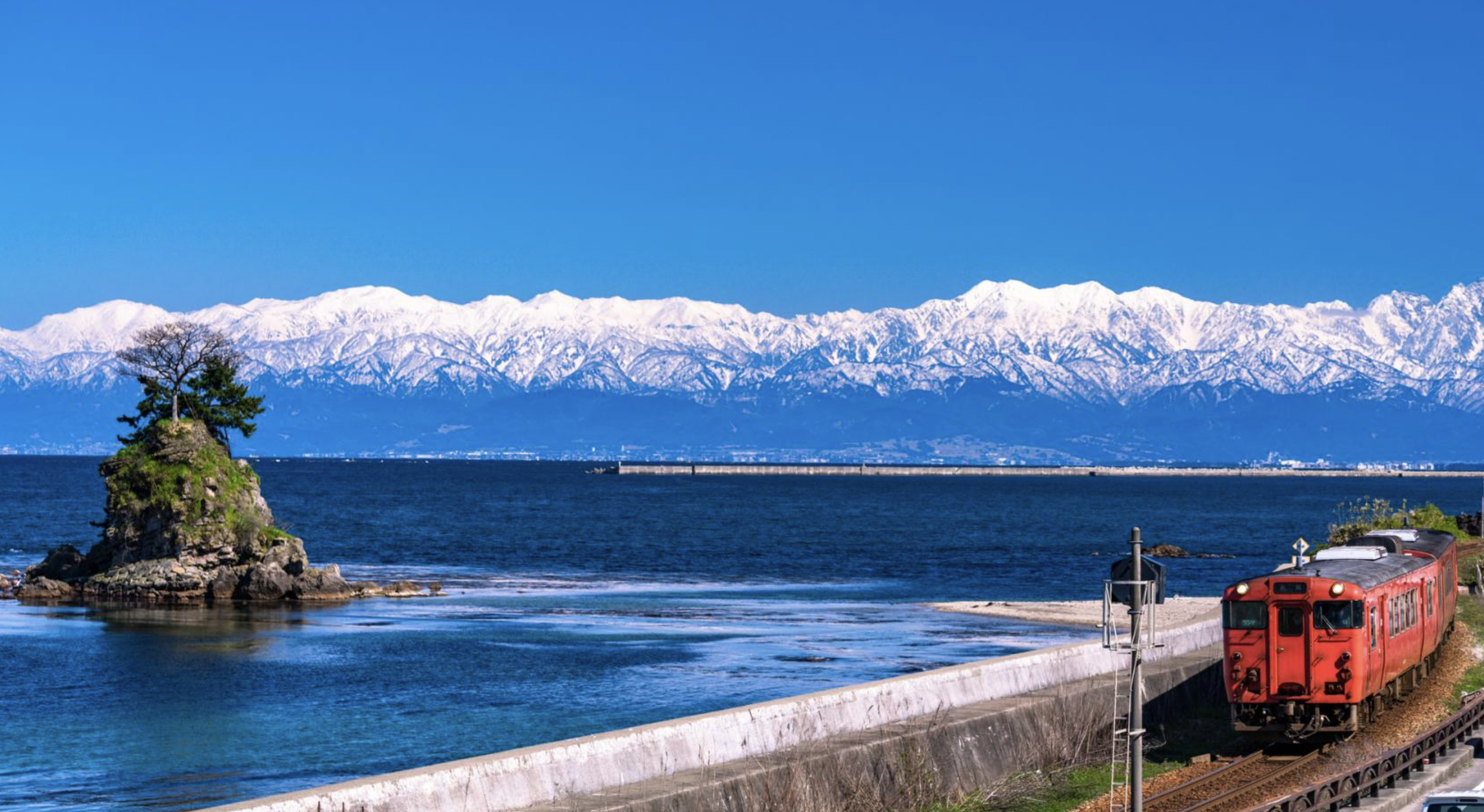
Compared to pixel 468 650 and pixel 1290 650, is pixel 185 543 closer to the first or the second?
pixel 468 650

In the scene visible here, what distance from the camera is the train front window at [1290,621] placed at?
2955cm

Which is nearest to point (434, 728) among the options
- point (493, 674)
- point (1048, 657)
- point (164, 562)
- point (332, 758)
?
point (332, 758)

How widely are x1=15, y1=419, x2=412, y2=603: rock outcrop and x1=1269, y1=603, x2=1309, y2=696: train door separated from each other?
54.2 m

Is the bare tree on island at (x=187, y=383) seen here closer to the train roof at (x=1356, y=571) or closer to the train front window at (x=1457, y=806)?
the train roof at (x=1356, y=571)

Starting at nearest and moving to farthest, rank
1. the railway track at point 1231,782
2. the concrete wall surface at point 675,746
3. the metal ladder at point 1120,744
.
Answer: the concrete wall surface at point 675,746 → the railway track at point 1231,782 → the metal ladder at point 1120,744

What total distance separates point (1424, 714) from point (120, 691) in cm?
3338

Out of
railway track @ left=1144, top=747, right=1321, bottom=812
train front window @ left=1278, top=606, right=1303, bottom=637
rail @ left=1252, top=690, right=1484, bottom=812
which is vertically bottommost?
railway track @ left=1144, top=747, right=1321, bottom=812

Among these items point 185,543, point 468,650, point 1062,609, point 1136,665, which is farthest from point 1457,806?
point 185,543

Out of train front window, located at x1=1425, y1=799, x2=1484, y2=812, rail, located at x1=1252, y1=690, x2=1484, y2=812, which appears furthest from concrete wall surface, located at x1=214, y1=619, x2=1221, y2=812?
train front window, located at x1=1425, y1=799, x2=1484, y2=812

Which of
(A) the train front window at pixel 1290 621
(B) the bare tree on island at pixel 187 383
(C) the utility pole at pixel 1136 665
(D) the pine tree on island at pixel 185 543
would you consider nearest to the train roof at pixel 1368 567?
(A) the train front window at pixel 1290 621

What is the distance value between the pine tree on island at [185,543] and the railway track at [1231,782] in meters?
54.1

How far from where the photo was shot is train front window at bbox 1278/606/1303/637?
29547mm

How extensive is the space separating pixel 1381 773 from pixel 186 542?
6039 centimetres

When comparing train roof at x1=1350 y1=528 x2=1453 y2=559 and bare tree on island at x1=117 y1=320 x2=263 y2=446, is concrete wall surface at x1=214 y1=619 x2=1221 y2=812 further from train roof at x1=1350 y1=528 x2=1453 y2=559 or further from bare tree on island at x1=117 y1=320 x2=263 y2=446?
bare tree on island at x1=117 y1=320 x2=263 y2=446
